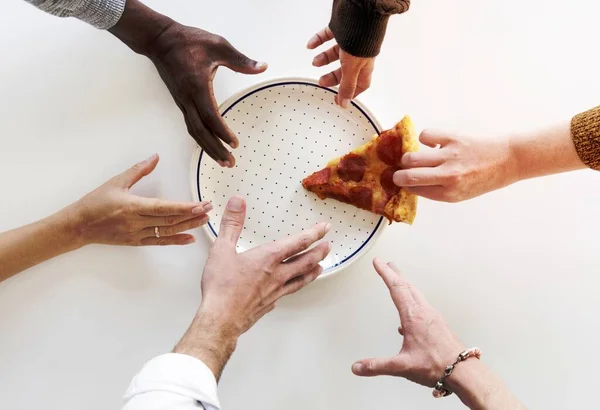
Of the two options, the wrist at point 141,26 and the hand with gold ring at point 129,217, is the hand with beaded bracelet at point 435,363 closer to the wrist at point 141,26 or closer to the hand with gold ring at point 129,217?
the hand with gold ring at point 129,217

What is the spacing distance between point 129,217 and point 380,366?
0.61m

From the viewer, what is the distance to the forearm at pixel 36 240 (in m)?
1.04

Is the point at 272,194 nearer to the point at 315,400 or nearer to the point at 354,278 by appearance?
the point at 354,278

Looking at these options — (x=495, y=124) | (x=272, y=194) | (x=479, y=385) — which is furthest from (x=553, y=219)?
(x=272, y=194)

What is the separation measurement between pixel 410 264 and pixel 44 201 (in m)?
0.87

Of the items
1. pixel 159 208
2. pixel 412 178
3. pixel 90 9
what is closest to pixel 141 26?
pixel 90 9

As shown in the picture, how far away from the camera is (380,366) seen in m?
0.91

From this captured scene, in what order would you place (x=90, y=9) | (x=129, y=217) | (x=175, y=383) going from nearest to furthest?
(x=175, y=383) < (x=90, y=9) < (x=129, y=217)

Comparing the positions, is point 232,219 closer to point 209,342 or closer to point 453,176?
point 209,342

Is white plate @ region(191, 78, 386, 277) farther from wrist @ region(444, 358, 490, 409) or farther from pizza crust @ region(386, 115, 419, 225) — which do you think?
wrist @ region(444, 358, 490, 409)

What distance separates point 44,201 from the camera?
110 centimetres

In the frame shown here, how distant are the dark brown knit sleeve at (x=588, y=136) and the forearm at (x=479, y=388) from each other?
1.44 feet

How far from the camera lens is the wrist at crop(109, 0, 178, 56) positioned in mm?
970

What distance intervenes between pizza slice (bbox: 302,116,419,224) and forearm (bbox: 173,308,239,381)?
1.20ft
